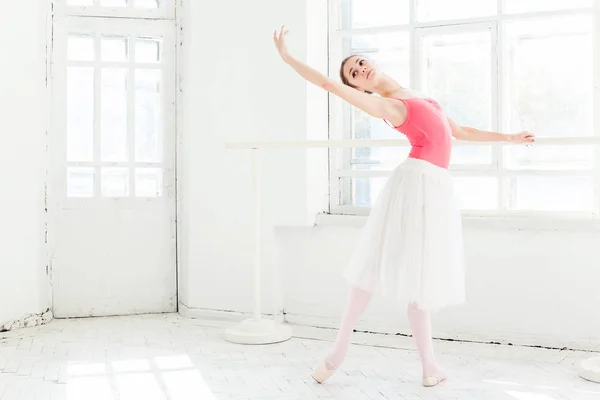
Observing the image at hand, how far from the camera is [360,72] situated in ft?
8.33

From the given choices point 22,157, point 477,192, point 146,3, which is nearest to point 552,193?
point 477,192

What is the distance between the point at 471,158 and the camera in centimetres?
354

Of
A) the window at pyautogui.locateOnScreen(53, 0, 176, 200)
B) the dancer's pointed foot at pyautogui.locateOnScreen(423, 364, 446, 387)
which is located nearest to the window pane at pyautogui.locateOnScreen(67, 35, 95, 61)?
the window at pyautogui.locateOnScreen(53, 0, 176, 200)

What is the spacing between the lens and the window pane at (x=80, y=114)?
4.03 meters

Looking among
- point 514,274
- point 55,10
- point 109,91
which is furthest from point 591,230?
point 55,10

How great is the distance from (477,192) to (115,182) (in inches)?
78.6

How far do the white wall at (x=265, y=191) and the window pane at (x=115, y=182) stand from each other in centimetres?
34

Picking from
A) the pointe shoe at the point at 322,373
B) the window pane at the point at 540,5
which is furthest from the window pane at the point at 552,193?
the pointe shoe at the point at 322,373

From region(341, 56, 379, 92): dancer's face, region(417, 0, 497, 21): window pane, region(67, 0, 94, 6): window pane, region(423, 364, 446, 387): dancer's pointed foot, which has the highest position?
region(67, 0, 94, 6): window pane

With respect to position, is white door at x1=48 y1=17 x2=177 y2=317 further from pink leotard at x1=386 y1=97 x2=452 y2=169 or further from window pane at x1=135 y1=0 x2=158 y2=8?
pink leotard at x1=386 y1=97 x2=452 y2=169

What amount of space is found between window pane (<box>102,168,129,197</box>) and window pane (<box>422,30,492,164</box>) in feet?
5.75

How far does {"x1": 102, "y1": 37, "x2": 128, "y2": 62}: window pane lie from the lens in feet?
13.3

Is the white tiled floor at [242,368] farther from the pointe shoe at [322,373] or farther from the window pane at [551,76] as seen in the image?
the window pane at [551,76]

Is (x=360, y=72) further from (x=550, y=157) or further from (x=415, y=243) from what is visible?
(x=550, y=157)
